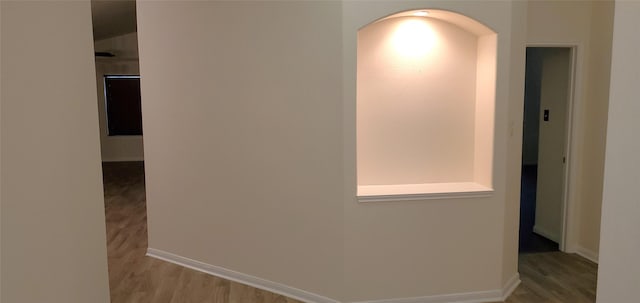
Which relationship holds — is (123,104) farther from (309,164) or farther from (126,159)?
(309,164)

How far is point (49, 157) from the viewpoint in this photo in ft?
4.35

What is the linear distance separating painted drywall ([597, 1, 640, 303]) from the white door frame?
3.46 meters

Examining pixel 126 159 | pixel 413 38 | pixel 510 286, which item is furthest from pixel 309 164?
pixel 126 159

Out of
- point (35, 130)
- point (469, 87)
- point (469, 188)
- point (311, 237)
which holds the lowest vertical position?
point (311, 237)

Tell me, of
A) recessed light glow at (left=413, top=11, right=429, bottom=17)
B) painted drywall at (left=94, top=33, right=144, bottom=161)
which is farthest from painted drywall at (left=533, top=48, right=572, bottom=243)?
painted drywall at (left=94, top=33, right=144, bottom=161)

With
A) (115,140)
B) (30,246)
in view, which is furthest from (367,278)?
(115,140)

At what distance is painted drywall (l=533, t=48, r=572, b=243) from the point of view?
15.9ft

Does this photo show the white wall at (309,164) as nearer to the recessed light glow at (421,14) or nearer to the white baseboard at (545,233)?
the recessed light glow at (421,14)

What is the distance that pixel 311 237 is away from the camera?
3598mm

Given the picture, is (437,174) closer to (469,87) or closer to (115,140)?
(469,87)

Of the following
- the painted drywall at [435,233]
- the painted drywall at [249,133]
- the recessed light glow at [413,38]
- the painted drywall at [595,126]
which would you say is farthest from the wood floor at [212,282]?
the recessed light glow at [413,38]

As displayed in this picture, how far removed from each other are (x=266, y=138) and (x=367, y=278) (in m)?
1.32

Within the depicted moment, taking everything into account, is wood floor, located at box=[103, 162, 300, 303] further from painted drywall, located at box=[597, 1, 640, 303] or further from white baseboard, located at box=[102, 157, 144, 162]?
white baseboard, located at box=[102, 157, 144, 162]

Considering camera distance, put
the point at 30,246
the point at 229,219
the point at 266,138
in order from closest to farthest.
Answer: the point at 30,246 → the point at 266,138 → the point at 229,219
